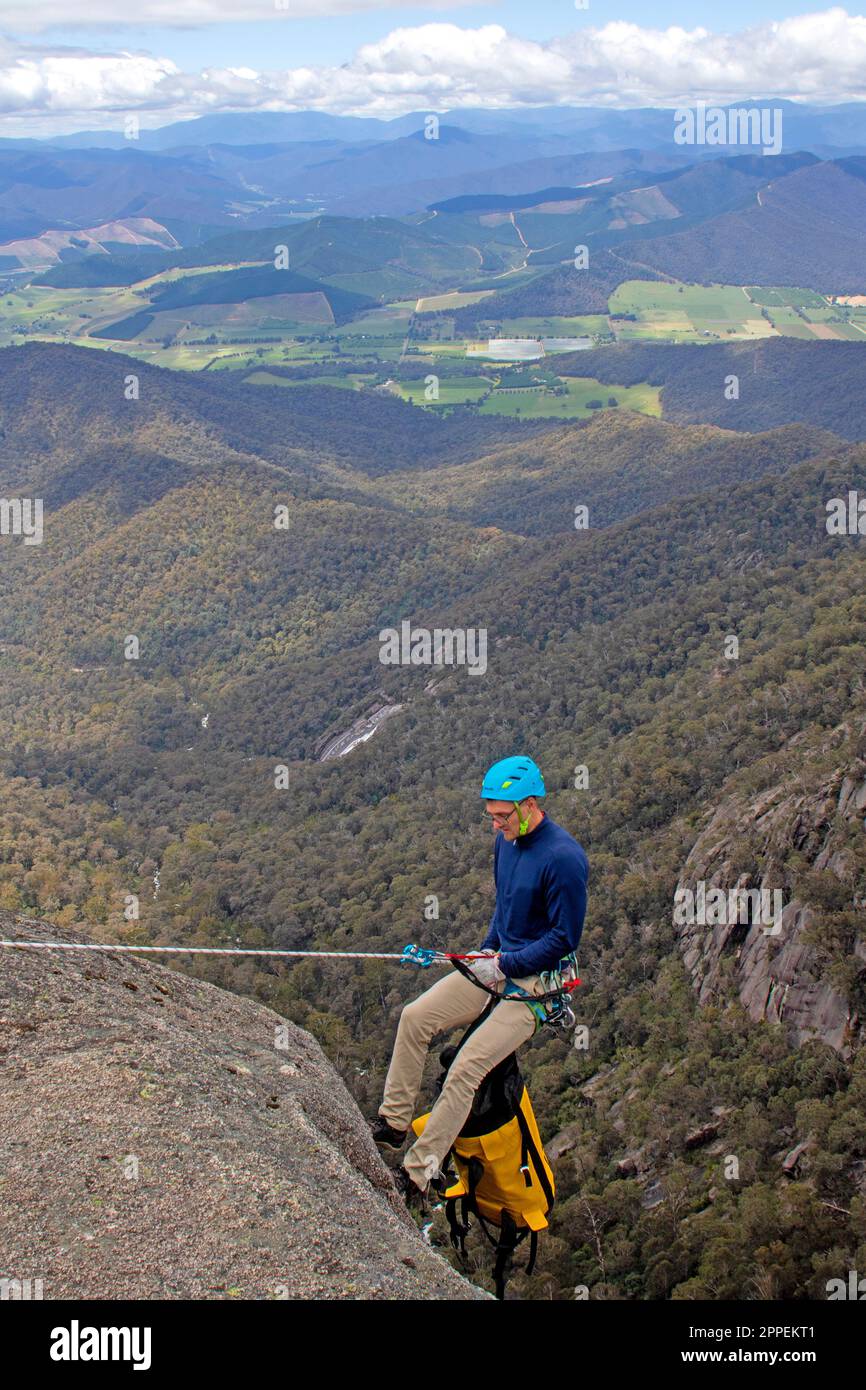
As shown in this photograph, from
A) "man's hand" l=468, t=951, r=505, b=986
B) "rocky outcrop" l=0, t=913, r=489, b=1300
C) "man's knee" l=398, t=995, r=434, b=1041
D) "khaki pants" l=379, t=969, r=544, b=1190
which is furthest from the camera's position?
"man's knee" l=398, t=995, r=434, b=1041

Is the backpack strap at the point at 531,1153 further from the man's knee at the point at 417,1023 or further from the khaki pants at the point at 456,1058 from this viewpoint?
the man's knee at the point at 417,1023

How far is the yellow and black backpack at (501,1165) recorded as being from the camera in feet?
36.5

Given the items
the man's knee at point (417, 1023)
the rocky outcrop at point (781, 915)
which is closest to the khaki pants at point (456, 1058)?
the man's knee at point (417, 1023)

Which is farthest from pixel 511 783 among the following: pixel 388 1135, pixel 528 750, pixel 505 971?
pixel 528 750

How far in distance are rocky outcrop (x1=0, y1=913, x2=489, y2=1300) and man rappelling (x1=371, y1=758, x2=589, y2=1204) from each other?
1.16 m

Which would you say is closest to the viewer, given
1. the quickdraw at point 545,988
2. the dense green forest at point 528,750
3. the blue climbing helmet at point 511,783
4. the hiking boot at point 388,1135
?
the blue climbing helmet at point 511,783

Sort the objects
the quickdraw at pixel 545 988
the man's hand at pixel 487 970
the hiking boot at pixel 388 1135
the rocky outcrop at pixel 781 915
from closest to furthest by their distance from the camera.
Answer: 1. the quickdraw at pixel 545 988
2. the man's hand at pixel 487 970
3. the hiking boot at pixel 388 1135
4. the rocky outcrop at pixel 781 915

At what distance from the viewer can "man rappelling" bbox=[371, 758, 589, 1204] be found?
35.1 feet

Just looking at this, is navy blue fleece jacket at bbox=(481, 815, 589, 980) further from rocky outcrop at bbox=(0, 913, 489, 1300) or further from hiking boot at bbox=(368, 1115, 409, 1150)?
rocky outcrop at bbox=(0, 913, 489, 1300)

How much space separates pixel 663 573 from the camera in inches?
3583

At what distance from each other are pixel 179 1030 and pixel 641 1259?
13.9 m

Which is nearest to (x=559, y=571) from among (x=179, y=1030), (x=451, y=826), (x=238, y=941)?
(x=451, y=826)

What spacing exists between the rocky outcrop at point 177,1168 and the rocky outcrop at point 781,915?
1739cm

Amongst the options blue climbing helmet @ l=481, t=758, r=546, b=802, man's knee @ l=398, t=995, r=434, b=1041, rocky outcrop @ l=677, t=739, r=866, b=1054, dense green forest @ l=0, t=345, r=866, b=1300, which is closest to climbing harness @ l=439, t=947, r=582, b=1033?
man's knee @ l=398, t=995, r=434, b=1041
